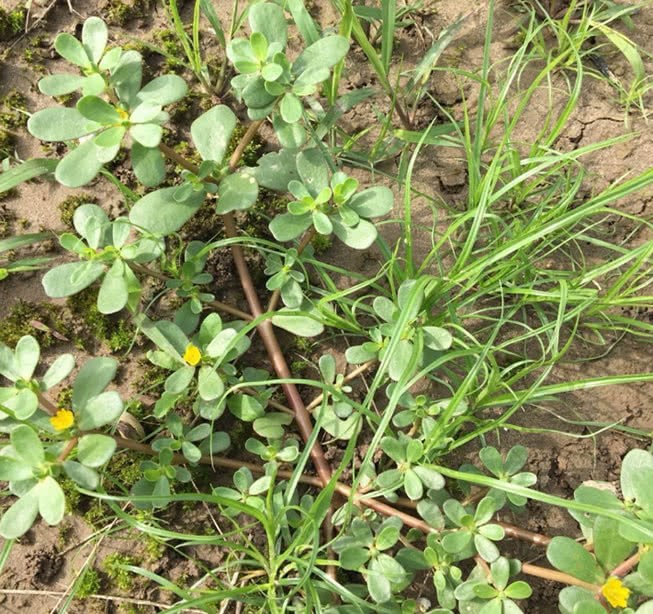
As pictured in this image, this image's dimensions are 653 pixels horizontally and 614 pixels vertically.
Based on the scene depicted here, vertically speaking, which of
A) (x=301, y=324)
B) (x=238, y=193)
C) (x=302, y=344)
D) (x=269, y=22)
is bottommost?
(x=302, y=344)

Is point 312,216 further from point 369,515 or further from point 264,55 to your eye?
point 369,515

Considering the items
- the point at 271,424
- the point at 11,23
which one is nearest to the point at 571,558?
the point at 271,424

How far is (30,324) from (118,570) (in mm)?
739

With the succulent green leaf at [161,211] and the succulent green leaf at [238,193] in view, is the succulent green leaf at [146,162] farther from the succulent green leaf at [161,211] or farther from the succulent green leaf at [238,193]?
the succulent green leaf at [238,193]

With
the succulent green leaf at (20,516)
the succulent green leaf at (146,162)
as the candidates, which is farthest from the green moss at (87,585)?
the succulent green leaf at (146,162)

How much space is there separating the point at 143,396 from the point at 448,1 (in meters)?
1.69

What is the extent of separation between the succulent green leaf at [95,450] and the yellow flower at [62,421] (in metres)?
0.05

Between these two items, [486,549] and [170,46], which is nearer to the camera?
[486,549]

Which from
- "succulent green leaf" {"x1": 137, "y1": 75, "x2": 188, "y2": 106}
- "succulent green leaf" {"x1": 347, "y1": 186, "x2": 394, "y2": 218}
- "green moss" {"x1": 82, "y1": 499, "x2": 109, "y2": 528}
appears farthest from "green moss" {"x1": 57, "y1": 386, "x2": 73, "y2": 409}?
"succulent green leaf" {"x1": 347, "y1": 186, "x2": 394, "y2": 218}

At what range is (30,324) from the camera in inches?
74.0

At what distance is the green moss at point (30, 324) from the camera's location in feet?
6.11

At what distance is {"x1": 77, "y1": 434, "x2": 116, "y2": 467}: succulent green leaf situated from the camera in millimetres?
1399

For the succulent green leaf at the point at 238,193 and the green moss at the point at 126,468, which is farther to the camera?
the green moss at the point at 126,468

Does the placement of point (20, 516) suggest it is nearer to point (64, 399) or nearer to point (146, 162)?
point (64, 399)
